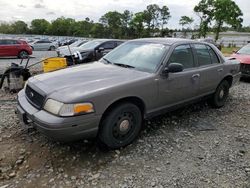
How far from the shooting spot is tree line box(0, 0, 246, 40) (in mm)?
39906

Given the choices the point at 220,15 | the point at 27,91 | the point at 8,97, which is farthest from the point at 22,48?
the point at 220,15

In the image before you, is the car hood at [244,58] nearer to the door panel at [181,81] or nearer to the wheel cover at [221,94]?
the wheel cover at [221,94]

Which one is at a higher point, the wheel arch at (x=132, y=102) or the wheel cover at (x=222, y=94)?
the wheel arch at (x=132, y=102)

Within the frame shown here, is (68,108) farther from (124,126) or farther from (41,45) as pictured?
(41,45)

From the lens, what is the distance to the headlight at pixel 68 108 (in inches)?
120

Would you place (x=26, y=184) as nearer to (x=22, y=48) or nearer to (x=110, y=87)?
(x=110, y=87)

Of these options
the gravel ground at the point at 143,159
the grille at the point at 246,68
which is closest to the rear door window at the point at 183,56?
the gravel ground at the point at 143,159

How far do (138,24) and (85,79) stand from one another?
60510 mm

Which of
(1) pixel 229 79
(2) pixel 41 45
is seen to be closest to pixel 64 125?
(1) pixel 229 79

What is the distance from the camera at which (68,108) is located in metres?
3.06

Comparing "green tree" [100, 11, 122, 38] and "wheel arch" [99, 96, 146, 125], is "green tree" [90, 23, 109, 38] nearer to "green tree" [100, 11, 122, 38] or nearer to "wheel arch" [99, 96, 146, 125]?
"green tree" [100, 11, 122, 38]

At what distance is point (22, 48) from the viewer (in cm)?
1831

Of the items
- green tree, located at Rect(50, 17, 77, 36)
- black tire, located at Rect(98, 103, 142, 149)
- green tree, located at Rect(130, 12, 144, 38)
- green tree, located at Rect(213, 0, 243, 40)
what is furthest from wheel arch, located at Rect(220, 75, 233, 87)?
green tree, located at Rect(50, 17, 77, 36)

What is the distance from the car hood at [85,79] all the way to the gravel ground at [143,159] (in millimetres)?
937
